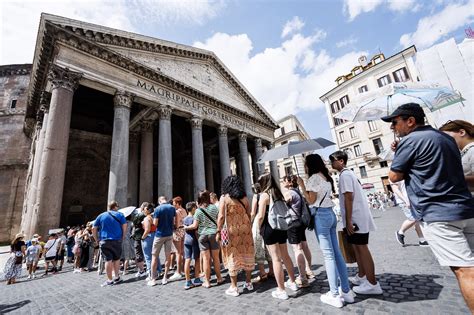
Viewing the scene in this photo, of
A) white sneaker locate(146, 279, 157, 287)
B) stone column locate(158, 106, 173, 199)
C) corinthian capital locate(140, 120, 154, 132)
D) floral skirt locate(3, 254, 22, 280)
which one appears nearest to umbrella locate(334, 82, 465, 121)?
white sneaker locate(146, 279, 157, 287)

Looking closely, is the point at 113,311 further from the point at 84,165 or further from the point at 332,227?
the point at 84,165

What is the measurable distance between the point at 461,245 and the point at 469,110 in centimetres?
1803

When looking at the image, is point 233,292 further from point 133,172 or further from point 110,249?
point 133,172

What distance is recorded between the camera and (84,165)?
1623 cm

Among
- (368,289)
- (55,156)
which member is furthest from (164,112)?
(368,289)

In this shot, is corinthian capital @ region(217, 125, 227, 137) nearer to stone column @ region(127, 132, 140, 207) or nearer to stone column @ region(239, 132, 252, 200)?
stone column @ region(239, 132, 252, 200)

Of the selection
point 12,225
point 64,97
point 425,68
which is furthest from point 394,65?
point 12,225

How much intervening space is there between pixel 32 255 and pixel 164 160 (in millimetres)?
6169

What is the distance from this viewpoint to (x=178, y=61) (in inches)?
583

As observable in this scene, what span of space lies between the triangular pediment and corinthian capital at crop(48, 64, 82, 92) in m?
1.83

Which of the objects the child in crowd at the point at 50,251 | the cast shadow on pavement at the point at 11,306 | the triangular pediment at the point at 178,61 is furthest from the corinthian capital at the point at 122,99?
the cast shadow on pavement at the point at 11,306

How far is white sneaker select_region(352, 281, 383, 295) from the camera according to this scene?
2623 millimetres

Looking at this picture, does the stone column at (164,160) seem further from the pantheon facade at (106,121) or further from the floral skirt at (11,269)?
the floral skirt at (11,269)

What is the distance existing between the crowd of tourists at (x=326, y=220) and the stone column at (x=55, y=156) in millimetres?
1853
